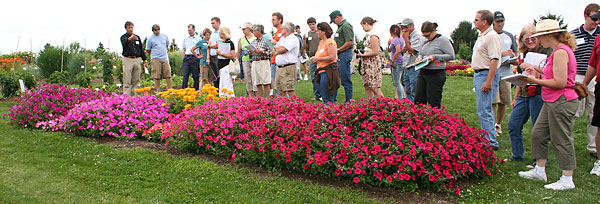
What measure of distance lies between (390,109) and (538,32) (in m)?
1.66

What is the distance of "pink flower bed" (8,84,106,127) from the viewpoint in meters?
7.18

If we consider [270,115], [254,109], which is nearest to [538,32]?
[270,115]

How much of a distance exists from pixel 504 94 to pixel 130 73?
8701 mm

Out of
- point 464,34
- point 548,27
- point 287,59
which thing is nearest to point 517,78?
point 548,27

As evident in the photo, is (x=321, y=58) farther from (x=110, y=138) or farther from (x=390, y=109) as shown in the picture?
(x=110, y=138)

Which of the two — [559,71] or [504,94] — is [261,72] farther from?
[559,71]

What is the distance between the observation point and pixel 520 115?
4895 mm

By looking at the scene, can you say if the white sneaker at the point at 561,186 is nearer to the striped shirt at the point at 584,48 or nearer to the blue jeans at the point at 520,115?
the blue jeans at the point at 520,115

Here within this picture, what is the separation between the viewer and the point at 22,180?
14.6 feet

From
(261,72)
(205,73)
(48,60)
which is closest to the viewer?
(261,72)

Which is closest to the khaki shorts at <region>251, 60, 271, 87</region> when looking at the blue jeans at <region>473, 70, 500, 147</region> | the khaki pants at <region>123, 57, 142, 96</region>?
the khaki pants at <region>123, 57, 142, 96</region>

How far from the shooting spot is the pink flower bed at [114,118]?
6295mm

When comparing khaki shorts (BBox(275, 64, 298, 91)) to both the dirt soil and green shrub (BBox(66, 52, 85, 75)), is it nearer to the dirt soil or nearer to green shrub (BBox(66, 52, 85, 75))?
the dirt soil

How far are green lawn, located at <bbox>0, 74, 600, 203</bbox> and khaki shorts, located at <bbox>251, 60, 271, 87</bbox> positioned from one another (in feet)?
11.2
